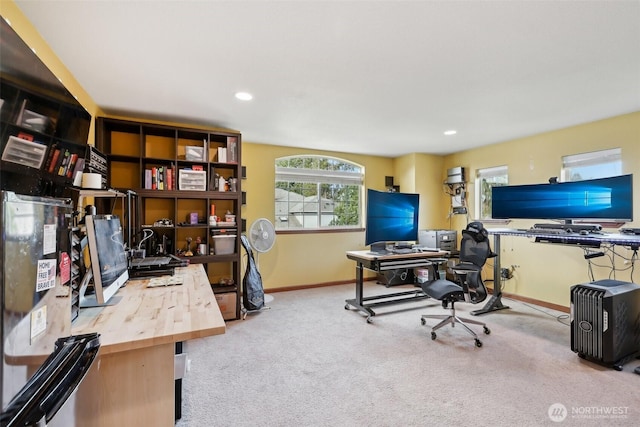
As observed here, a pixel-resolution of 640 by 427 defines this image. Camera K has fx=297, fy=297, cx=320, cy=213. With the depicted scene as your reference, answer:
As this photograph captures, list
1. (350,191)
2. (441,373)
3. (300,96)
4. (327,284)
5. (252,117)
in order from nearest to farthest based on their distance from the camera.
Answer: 1. (441,373)
2. (300,96)
3. (252,117)
4. (327,284)
5. (350,191)

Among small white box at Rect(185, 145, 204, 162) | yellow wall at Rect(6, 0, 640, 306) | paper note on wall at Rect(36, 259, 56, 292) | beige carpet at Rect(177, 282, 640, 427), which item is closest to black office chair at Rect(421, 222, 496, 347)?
beige carpet at Rect(177, 282, 640, 427)

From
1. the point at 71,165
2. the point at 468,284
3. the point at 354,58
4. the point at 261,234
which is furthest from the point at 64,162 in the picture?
the point at 468,284

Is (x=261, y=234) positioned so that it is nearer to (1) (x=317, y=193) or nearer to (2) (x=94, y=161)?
(1) (x=317, y=193)

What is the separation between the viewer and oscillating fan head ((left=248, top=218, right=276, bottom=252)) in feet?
13.3

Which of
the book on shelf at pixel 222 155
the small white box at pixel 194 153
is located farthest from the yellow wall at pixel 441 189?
the small white box at pixel 194 153

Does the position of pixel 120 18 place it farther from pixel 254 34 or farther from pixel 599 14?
pixel 599 14

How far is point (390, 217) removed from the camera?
13.2 feet

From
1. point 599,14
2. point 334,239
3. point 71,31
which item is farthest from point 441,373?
point 71,31

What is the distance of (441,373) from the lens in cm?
231

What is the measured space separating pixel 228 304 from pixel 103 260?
7.54 ft

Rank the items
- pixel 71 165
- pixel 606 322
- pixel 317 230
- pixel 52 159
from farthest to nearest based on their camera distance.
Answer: pixel 317 230
pixel 606 322
pixel 71 165
pixel 52 159

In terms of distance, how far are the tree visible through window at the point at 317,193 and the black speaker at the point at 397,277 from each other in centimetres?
107

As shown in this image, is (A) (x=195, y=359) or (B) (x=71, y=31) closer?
(B) (x=71, y=31)

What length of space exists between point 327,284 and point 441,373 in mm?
2919
